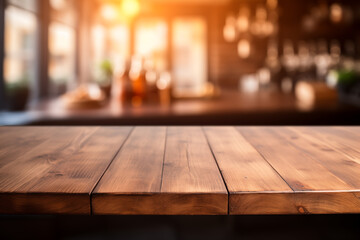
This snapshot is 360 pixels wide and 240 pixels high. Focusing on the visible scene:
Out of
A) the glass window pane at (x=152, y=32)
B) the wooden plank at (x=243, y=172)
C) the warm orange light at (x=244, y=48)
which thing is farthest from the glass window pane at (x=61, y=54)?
the wooden plank at (x=243, y=172)

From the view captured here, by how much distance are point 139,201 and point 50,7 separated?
12.3 feet

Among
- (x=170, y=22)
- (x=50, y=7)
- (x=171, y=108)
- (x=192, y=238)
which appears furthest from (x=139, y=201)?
(x=170, y=22)

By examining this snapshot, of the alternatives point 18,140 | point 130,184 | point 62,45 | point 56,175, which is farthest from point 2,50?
point 130,184

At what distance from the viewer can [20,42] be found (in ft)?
11.0

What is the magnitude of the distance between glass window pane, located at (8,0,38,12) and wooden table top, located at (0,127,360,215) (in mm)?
2298

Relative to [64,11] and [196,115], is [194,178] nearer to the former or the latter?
[196,115]

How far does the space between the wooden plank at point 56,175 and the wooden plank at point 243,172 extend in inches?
11.6

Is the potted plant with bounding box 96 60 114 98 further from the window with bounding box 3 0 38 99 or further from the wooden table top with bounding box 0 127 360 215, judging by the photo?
the wooden table top with bounding box 0 127 360 215

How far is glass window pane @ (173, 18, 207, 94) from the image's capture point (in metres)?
6.76

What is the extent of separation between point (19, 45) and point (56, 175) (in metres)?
2.85

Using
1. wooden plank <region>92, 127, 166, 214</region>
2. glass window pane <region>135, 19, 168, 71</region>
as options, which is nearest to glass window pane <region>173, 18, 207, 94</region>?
glass window pane <region>135, 19, 168, 71</region>

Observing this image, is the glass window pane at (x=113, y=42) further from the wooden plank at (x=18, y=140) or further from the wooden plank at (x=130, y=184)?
the wooden plank at (x=130, y=184)

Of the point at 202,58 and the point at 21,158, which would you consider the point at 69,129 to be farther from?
the point at 202,58

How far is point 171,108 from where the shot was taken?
2529mm
